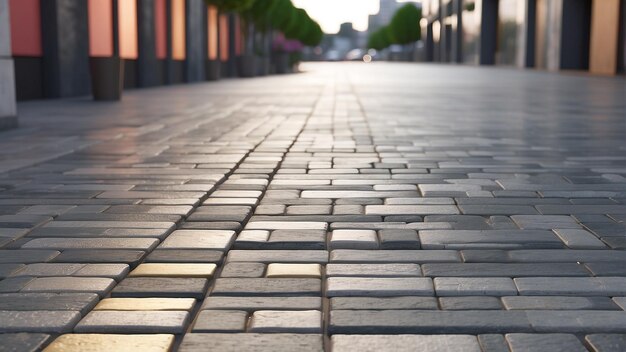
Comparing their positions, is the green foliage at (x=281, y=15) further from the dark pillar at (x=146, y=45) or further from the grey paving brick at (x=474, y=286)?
the grey paving brick at (x=474, y=286)

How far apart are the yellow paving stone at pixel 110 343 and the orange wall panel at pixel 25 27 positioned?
11498 millimetres

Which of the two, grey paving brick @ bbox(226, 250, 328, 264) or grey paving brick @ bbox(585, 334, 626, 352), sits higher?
grey paving brick @ bbox(226, 250, 328, 264)

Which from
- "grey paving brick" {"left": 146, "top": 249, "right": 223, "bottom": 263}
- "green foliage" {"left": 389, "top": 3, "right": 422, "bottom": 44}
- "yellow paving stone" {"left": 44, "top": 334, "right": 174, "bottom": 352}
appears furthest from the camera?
"green foliage" {"left": 389, "top": 3, "right": 422, "bottom": 44}

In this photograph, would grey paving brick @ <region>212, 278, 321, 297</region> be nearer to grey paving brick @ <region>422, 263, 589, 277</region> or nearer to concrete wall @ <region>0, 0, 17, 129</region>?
grey paving brick @ <region>422, 263, 589, 277</region>

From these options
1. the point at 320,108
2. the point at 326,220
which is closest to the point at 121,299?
the point at 326,220

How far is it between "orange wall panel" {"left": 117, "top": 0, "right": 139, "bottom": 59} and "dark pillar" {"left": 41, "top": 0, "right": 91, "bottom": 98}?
8.33ft

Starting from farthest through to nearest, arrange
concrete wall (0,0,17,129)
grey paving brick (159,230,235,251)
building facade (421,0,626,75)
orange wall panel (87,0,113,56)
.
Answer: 1. building facade (421,0,626,75)
2. orange wall panel (87,0,113,56)
3. concrete wall (0,0,17,129)
4. grey paving brick (159,230,235,251)

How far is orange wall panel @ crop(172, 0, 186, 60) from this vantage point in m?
23.0

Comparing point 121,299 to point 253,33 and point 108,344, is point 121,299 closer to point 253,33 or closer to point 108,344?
point 108,344

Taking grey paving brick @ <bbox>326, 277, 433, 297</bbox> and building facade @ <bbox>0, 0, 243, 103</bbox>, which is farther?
building facade @ <bbox>0, 0, 243, 103</bbox>

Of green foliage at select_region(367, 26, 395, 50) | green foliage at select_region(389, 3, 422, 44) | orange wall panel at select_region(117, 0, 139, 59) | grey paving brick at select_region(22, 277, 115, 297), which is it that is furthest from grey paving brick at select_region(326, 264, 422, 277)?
green foliage at select_region(367, 26, 395, 50)

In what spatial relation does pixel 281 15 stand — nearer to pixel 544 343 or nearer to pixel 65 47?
pixel 65 47

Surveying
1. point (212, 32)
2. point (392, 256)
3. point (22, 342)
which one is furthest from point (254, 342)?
point (212, 32)

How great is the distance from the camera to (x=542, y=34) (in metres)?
37.6
